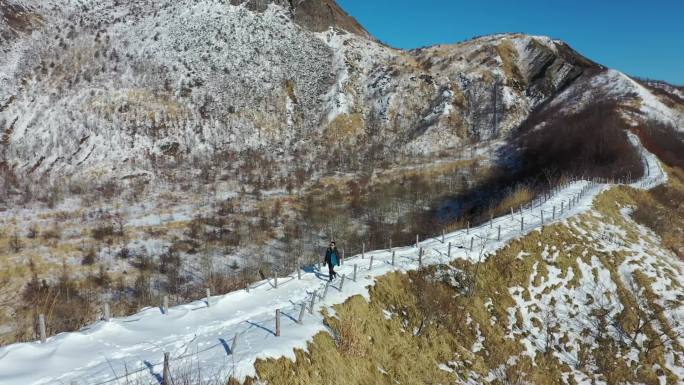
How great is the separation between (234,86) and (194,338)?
246 ft

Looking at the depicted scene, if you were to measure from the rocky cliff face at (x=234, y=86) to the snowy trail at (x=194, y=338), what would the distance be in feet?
169

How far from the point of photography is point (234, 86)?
81.9 meters

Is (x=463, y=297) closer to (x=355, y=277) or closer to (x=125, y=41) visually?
(x=355, y=277)

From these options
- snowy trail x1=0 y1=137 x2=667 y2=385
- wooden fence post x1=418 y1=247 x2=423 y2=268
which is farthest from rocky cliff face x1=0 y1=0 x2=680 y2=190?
snowy trail x1=0 y1=137 x2=667 y2=385

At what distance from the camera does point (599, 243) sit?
83.4ft

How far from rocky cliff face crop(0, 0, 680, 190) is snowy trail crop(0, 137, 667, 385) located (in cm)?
5161

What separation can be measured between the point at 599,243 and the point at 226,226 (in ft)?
112

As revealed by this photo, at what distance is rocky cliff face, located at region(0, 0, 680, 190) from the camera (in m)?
68.2

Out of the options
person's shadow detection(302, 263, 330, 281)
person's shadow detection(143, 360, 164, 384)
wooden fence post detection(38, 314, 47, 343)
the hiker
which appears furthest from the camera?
person's shadow detection(302, 263, 330, 281)

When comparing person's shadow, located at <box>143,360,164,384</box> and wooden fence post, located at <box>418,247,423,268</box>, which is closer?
person's shadow, located at <box>143,360,164,384</box>

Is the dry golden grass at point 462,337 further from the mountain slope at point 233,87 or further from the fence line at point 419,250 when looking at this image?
the mountain slope at point 233,87

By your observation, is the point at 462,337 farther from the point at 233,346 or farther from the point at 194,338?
the point at 194,338

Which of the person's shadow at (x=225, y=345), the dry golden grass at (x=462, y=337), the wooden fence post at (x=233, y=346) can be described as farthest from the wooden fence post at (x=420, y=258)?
the wooden fence post at (x=233, y=346)

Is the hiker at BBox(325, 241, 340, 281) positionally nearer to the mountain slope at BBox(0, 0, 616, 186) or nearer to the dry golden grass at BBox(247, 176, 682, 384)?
the dry golden grass at BBox(247, 176, 682, 384)
